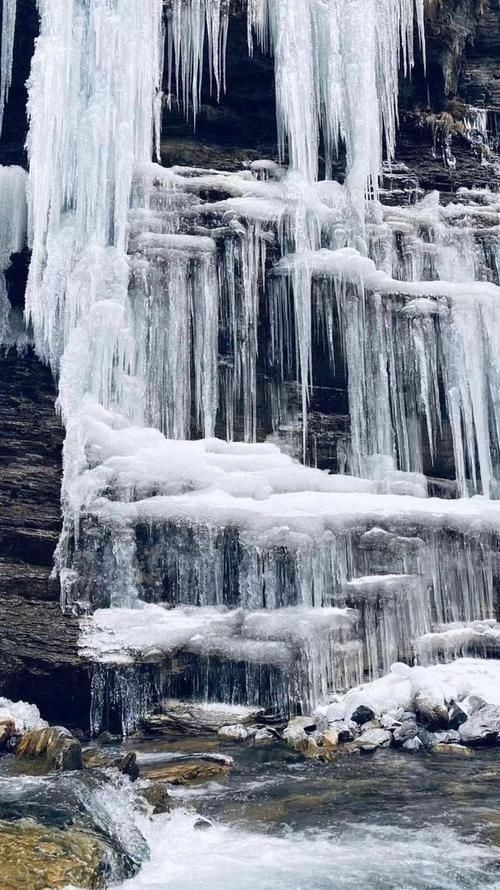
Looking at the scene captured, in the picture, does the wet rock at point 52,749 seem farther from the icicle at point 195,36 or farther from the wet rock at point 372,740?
the icicle at point 195,36

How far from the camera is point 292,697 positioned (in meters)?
12.1

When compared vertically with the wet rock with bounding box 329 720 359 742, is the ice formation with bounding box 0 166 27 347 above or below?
above

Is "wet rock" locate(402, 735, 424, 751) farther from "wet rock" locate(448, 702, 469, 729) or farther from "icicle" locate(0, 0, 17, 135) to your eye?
"icicle" locate(0, 0, 17, 135)

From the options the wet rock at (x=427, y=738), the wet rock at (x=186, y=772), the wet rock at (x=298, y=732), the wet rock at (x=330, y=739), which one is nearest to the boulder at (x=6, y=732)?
the wet rock at (x=186, y=772)

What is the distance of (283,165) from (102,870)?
14428 mm

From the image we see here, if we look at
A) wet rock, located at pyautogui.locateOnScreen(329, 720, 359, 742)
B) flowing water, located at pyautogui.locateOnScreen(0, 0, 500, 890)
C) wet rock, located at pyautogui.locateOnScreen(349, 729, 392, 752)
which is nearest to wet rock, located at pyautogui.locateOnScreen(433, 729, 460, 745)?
wet rock, located at pyautogui.locateOnScreen(349, 729, 392, 752)

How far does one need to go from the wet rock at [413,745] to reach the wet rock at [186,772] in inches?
104

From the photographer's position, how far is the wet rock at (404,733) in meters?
10.9

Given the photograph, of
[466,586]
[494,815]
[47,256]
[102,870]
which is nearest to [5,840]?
[102,870]

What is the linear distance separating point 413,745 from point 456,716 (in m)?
0.88

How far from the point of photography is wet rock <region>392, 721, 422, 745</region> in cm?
1095

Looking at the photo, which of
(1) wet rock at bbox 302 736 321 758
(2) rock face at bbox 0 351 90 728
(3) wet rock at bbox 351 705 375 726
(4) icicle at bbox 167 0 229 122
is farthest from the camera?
(4) icicle at bbox 167 0 229 122

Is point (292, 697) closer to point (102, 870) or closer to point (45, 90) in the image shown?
point (102, 870)

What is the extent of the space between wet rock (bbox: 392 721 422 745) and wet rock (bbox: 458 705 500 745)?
0.61 metres
